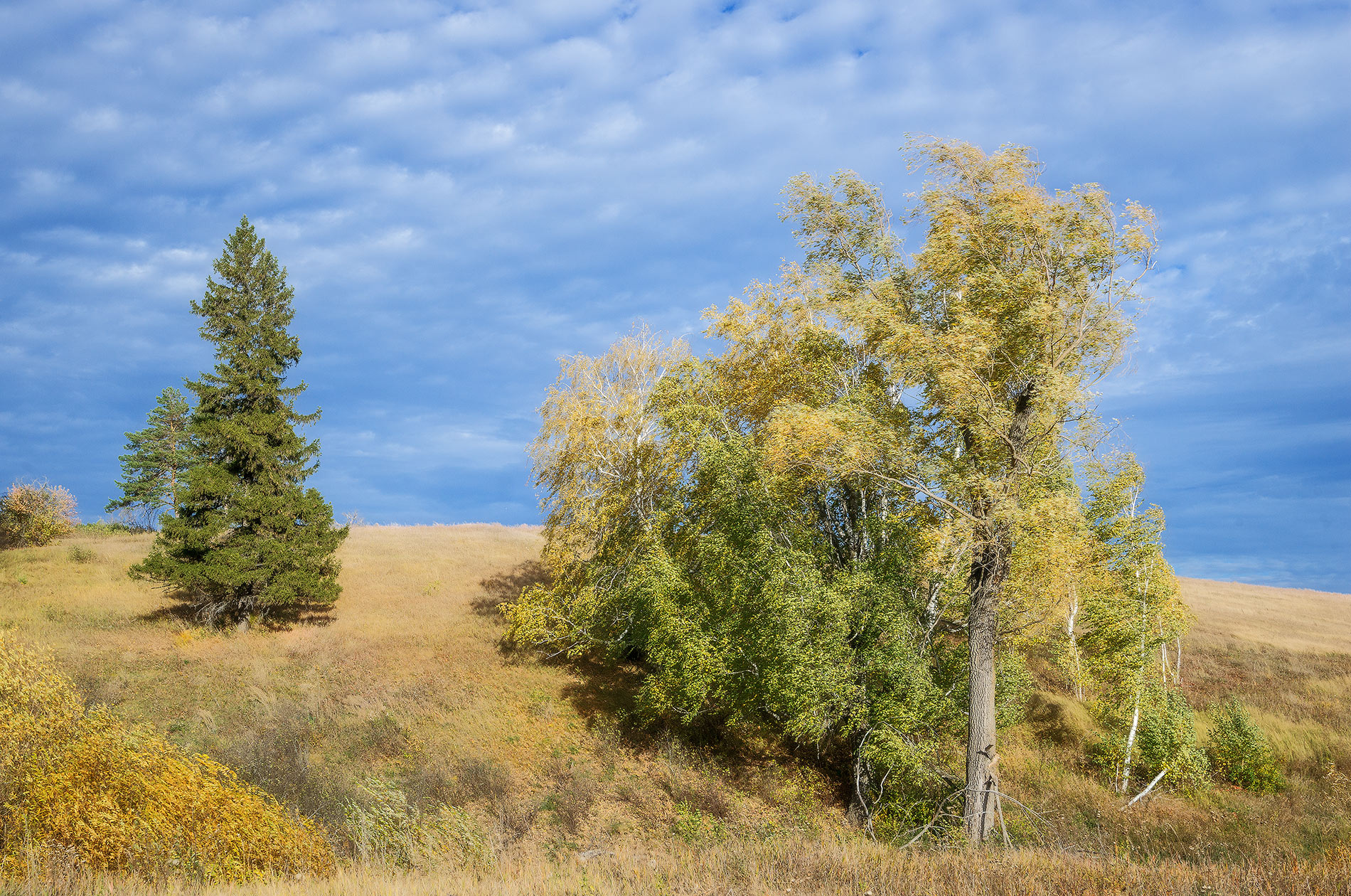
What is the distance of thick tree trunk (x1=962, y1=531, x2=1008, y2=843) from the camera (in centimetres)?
1377

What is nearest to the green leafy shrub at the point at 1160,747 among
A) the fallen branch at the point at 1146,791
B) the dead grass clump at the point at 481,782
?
the fallen branch at the point at 1146,791

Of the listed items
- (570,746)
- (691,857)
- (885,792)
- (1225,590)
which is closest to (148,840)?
(691,857)

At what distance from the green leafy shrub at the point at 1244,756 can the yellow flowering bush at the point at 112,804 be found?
25.1 m

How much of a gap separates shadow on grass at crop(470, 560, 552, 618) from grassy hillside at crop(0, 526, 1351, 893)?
30 cm

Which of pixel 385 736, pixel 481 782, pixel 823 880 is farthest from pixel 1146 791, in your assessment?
pixel 385 736

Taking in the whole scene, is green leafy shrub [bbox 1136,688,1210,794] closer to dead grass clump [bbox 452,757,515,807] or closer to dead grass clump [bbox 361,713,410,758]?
dead grass clump [bbox 452,757,515,807]

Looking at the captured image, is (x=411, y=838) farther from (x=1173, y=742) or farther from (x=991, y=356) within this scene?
(x=1173, y=742)

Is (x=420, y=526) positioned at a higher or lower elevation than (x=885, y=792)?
higher

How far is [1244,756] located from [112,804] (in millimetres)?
28025

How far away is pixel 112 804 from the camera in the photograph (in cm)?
953

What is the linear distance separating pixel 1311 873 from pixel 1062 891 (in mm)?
2718

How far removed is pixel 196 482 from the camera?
1151 inches

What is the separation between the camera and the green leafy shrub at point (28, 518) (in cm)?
4772

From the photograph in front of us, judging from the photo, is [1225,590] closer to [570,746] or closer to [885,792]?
[885,792]
